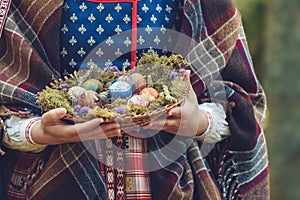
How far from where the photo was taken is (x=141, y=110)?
3.11m

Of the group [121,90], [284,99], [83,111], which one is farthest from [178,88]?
[284,99]

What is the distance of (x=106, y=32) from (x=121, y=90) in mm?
277

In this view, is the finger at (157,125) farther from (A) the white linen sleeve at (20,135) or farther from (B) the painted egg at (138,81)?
(A) the white linen sleeve at (20,135)

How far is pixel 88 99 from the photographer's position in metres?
3.15

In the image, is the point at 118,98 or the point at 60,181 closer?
the point at 118,98

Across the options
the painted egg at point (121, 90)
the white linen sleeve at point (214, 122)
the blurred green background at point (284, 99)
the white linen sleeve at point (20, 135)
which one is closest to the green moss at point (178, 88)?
the painted egg at point (121, 90)

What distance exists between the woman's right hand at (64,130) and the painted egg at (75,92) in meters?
0.05

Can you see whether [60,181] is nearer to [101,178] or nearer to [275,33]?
[101,178]

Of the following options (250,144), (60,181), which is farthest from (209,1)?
(60,181)

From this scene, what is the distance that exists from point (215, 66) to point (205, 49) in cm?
5

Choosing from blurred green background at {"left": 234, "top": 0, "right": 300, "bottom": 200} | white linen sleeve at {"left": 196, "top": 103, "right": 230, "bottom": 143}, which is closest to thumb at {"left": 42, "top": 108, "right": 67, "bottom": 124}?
white linen sleeve at {"left": 196, "top": 103, "right": 230, "bottom": 143}

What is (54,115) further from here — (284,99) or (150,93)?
(284,99)

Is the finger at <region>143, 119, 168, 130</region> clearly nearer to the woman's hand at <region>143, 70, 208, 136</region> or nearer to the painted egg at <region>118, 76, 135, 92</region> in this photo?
the woman's hand at <region>143, 70, 208, 136</region>

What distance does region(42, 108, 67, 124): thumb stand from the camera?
3148 millimetres
